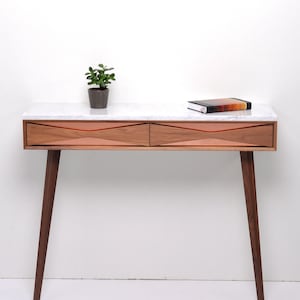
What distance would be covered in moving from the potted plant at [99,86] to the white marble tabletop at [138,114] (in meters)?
0.03

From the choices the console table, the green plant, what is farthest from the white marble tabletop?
the green plant

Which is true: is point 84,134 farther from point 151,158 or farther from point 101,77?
point 151,158

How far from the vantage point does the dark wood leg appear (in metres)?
2.44

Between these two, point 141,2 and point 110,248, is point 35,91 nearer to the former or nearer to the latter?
point 141,2

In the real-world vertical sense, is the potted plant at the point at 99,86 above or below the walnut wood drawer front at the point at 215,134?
above

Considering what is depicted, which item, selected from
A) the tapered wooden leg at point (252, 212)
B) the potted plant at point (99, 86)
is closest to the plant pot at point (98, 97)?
the potted plant at point (99, 86)

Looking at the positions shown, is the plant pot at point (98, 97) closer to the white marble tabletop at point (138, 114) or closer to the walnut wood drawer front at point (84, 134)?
the white marble tabletop at point (138, 114)

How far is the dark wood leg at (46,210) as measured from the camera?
8.00ft

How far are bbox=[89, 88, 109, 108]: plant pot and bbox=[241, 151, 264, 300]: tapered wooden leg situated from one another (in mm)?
586

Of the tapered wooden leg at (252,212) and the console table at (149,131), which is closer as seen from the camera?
the console table at (149,131)

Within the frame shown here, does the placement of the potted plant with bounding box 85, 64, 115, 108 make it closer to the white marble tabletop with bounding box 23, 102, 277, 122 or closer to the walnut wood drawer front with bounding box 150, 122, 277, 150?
the white marble tabletop with bounding box 23, 102, 277, 122

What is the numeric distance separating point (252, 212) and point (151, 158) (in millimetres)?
495

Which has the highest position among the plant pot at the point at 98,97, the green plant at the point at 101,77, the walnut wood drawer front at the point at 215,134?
the green plant at the point at 101,77

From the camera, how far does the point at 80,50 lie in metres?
2.59
